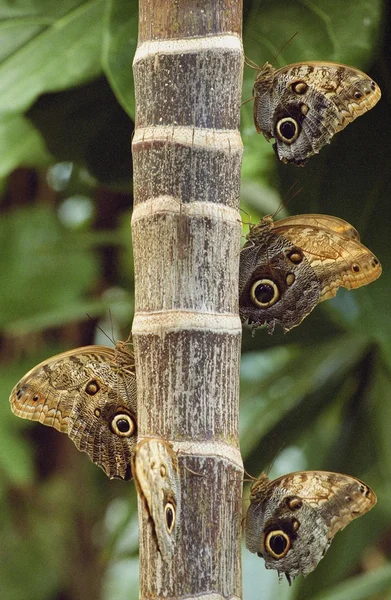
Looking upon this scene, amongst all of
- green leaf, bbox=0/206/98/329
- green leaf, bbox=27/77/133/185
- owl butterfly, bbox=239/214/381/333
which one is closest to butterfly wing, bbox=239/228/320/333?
owl butterfly, bbox=239/214/381/333

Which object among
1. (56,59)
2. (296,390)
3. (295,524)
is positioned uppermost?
(56,59)

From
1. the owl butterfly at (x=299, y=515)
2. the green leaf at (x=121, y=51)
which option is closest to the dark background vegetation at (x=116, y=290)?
the green leaf at (x=121, y=51)

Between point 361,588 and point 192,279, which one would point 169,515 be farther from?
point 361,588

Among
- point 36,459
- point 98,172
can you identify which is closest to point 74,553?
point 36,459

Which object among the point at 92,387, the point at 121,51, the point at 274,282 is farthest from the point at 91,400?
the point at 121,51

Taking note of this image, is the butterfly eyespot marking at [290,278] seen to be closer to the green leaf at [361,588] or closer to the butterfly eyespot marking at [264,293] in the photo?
the butterfly eyespot marking at [264,293]
